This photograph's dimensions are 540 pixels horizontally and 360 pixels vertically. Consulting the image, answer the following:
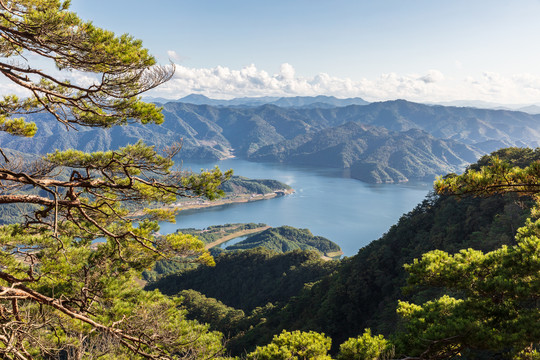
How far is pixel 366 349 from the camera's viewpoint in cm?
514

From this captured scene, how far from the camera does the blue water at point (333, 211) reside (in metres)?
73.4

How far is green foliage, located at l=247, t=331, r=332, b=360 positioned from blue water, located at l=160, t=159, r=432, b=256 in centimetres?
5864

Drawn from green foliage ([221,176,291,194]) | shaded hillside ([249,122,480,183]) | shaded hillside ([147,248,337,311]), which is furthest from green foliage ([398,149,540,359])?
shaded hillside ([249,122,480,183])

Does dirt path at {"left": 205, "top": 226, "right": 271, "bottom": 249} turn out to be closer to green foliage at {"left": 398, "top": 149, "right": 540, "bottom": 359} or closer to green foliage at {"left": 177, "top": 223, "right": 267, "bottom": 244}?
green foliage at {"left": 177, "top": 223, "right": 267, "bottom": 244}

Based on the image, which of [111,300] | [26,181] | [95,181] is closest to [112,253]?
[111,300]

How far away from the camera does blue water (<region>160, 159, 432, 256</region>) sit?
73.4 meters

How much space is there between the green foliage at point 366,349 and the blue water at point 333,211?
5889cm

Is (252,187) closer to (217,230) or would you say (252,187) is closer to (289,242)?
(217,230)

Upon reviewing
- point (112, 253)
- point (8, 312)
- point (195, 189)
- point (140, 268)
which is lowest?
point (140, 268)

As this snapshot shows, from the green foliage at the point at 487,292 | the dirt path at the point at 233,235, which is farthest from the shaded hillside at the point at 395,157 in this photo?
the green foliage at the point at 487,292

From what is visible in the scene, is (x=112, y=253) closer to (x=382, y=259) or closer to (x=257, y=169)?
(x=382, y=259)

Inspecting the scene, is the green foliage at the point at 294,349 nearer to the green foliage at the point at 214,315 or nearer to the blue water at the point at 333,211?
the green foliage at the point at 214,315

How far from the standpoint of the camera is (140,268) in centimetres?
887

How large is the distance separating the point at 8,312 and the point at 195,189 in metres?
2.96
